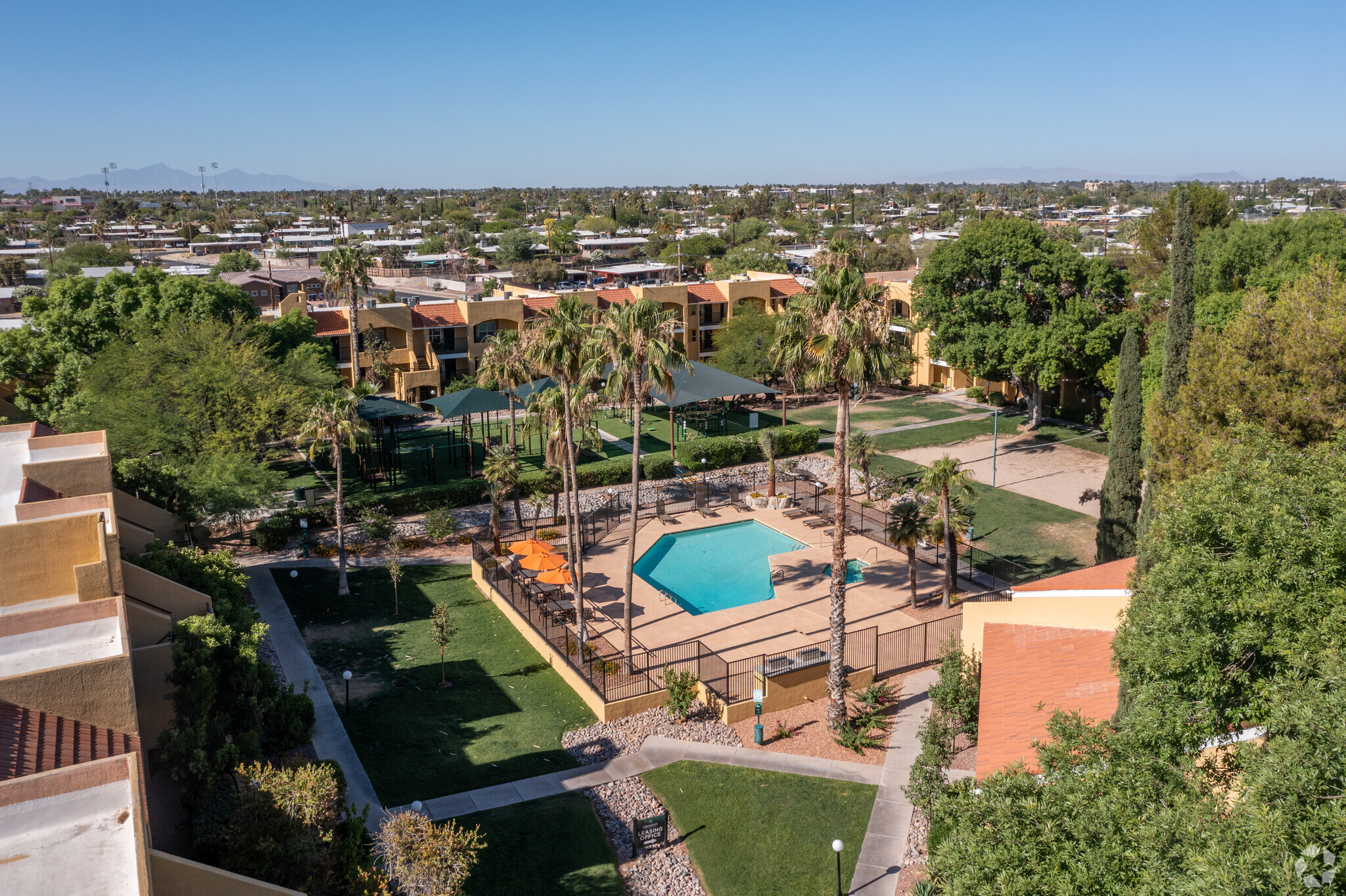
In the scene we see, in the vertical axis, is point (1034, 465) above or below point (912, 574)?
below

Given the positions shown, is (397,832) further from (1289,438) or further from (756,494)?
(756,494)

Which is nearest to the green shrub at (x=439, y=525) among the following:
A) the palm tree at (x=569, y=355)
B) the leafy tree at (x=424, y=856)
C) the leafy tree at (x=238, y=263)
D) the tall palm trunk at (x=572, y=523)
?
the tall palm trunk at (x=572, y=523)

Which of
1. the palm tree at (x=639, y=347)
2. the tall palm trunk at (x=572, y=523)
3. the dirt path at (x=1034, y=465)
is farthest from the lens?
the dirt path at (x=1034, y=465)

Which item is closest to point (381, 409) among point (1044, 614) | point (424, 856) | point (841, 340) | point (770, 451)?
point (770, 451)

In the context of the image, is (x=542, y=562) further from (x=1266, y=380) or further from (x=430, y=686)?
(x=1266, y=380)

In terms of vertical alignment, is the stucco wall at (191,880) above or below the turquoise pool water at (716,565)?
above

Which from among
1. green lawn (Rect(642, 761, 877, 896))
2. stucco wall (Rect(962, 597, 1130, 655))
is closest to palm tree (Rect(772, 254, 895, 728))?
stucco wall (Rect(962, 597, 1130, 655))

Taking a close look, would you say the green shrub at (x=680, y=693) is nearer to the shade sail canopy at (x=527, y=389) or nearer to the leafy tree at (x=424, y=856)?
the leafy tree at (x=424, y=856)

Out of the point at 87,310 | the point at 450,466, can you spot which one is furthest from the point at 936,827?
the point at 87,310
